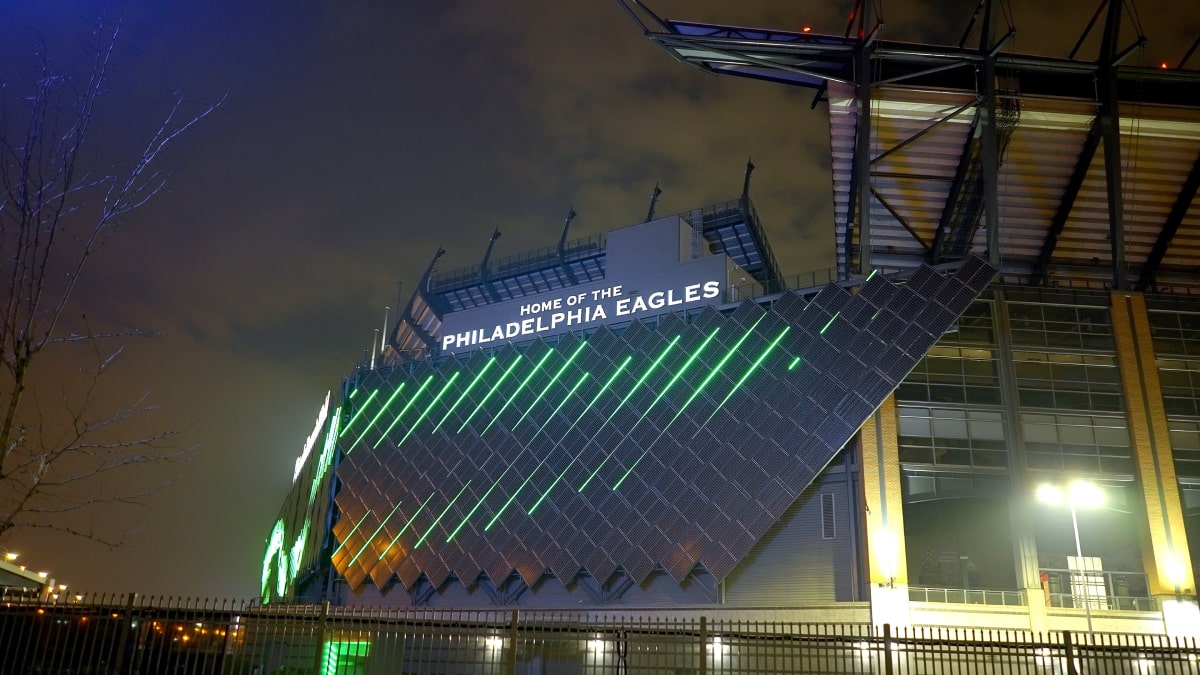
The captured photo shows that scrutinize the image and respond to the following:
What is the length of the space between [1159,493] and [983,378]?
8682mm

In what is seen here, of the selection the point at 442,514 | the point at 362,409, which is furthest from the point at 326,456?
the point at 442,514

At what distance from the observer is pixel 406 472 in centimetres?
5538

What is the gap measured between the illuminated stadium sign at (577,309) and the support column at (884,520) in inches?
556

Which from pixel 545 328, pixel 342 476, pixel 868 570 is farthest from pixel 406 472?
pixel 868 570

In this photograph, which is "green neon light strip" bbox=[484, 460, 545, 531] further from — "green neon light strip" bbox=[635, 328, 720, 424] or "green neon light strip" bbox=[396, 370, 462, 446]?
"green neon light strip" bbox=[396, 370, 462, 446]

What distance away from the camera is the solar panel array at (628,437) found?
42.0 m

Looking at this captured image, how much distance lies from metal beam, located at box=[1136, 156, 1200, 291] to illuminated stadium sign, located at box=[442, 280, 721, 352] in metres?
25.7

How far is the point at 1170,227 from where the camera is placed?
52.8 metres

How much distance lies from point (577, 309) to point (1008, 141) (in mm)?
26194

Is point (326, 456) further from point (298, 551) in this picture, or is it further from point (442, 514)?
point (442, 514)

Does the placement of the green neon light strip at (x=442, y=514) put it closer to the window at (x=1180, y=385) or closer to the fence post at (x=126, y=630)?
the window at (x=1180, y=385)

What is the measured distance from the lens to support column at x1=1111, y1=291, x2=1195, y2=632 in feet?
127

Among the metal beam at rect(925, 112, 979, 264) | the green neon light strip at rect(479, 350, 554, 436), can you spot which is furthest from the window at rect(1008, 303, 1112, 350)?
the green neon light strip at rect(479, 350, 554, 436)

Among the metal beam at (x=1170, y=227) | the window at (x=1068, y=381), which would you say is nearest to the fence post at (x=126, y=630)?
the window at (x=1068, y=381)
